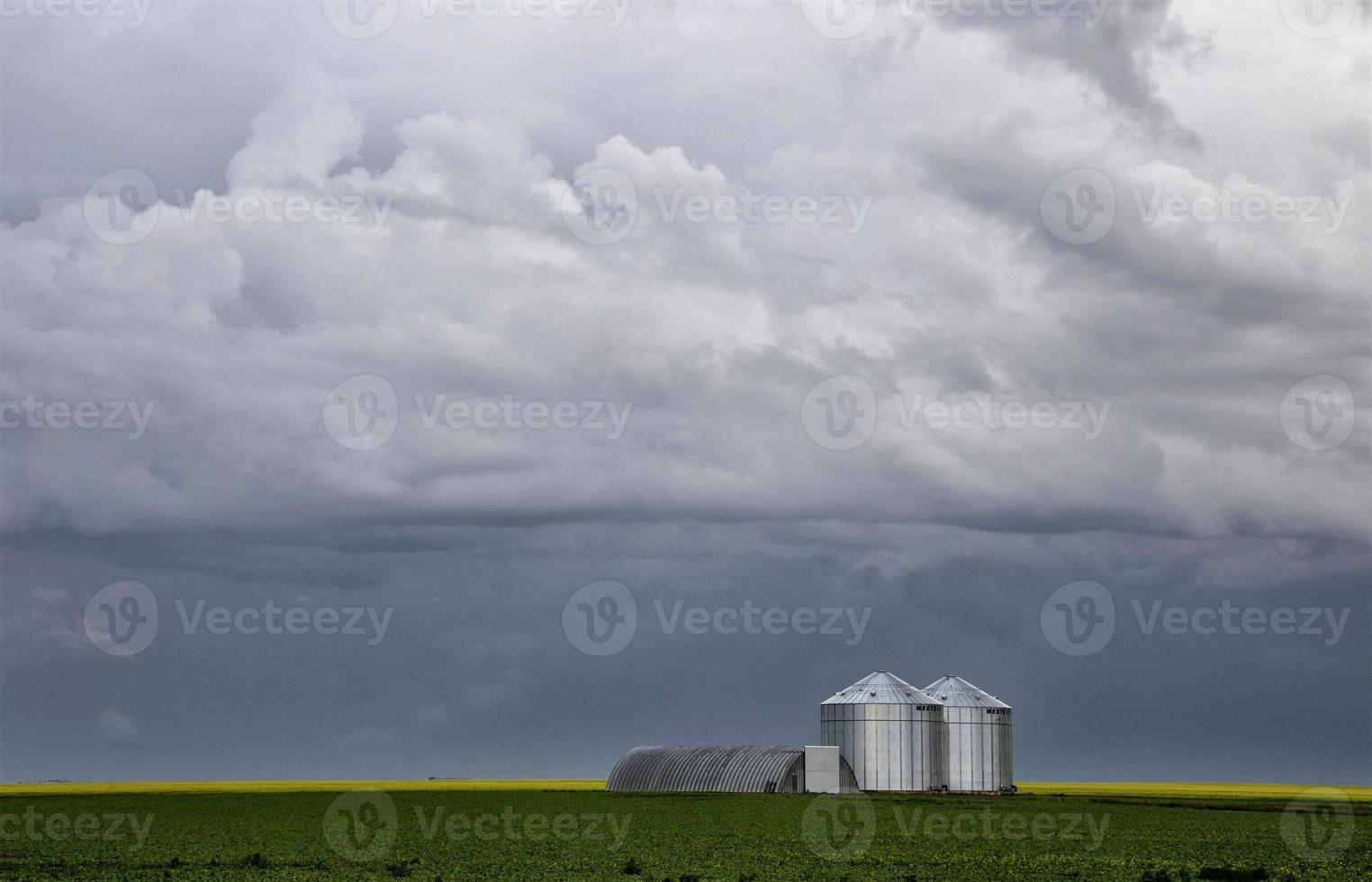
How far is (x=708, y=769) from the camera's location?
127562 millimetres

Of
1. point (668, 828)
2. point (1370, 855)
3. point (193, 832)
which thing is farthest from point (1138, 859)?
point (193, 832)

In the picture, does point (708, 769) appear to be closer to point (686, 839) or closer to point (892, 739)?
point (892, 739)

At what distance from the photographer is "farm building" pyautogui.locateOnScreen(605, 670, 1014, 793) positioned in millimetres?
123312

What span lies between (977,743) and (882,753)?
9147 mm

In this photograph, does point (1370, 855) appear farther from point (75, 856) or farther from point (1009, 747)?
point (1009, 747)

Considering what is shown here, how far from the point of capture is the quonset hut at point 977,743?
126 m

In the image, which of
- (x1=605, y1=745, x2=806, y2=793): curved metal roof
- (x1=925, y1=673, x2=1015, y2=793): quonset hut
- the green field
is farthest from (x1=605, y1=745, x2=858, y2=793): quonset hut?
(x1=925, y1=673, x2=1015, y2=793): quonset hut

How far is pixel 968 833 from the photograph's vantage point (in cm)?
7394

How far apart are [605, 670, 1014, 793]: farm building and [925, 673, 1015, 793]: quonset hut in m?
0.08

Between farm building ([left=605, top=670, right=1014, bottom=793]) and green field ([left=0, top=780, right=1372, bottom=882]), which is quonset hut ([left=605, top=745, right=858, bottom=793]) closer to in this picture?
farm building ([left=605, top=670, right=1014, bottom=793])

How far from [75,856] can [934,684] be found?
88.7 m

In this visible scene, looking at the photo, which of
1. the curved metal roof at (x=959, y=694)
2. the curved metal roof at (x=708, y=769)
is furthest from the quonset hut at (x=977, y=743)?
the curved metal roof at (x=708, y=769)

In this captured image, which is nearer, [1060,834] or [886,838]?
[886,838]

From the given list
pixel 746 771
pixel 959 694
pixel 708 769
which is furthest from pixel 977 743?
pixel 708 769
